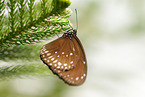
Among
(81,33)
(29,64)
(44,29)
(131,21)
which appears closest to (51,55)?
(29,64)

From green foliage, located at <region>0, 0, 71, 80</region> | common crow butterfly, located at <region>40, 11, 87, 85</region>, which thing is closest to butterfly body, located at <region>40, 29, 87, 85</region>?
common crow butterfly, located at <region>40, 11, 87, 85</region>

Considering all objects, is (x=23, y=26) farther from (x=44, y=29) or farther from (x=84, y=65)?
(x=84, y=65)

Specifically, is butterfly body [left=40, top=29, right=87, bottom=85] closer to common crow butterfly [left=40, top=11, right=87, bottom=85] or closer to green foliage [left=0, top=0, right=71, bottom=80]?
common crow butterfly [left=40, top=11, right=87, bottom=85]

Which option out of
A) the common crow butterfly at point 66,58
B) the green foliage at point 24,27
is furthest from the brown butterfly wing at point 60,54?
the green foliage at point 24,27

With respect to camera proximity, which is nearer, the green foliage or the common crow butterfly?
the green foliage

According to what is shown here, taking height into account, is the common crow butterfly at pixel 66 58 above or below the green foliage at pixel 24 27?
below

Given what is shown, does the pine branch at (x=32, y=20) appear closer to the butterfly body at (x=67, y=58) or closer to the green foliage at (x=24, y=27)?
the green foliage at (x=24, y=27)

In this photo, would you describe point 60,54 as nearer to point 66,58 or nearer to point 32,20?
point 66,58
